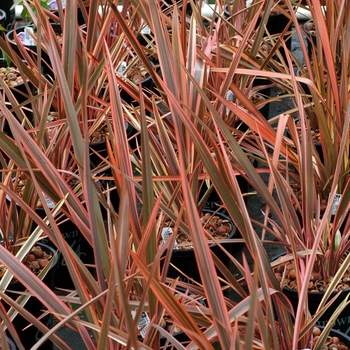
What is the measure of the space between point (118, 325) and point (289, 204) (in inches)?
14.1

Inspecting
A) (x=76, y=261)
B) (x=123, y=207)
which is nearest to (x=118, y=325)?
(x=76, y=261)

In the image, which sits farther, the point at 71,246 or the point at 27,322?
the point at 71,246

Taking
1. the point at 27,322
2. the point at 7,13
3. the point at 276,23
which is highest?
the point at 7,13

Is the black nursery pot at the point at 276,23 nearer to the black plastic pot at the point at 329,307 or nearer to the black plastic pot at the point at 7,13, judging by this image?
the black plastic pot at the point at 7,13

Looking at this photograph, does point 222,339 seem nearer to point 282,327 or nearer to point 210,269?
Result: point 210,269

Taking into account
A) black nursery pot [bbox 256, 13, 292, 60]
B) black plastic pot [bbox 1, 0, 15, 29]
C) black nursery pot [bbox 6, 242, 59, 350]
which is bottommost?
black nursery pot [bbox 256, 13, 292, 60]

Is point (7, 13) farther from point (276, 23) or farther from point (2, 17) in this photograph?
point (276, 23)

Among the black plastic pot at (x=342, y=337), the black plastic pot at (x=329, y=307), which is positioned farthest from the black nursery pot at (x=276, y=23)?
the black plastic pot at (x=342, y=337)

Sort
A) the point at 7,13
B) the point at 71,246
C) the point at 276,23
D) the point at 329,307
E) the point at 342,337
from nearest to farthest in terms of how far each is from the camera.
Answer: the point at 342,337
the point at 329,307
the point at 71,246
the point at 276,23
the point at 7,13

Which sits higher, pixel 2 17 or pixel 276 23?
pixel 2 17

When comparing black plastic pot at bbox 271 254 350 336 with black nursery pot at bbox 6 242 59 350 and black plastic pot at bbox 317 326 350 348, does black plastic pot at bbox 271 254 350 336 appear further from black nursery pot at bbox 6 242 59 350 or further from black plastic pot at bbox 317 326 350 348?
black nursery pot at bbox 6 242 59 350

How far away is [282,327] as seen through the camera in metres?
0.97

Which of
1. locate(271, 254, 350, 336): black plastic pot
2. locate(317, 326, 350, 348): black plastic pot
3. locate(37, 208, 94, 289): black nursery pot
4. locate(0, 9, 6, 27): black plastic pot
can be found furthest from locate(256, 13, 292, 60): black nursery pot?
locate(317, 326, 350, 348): black plastic pot

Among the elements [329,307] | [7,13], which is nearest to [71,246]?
[329,307]
